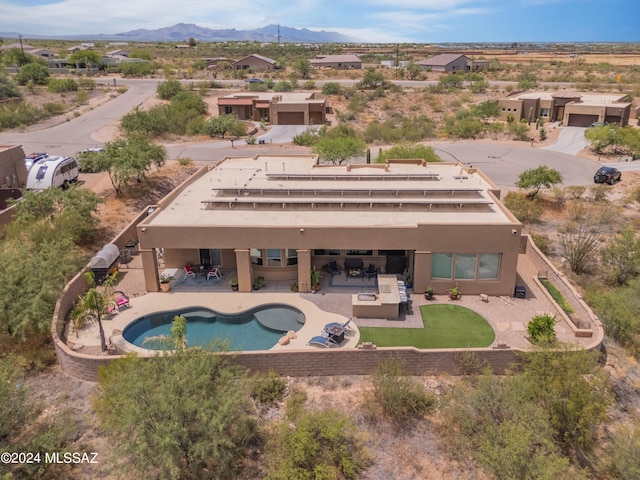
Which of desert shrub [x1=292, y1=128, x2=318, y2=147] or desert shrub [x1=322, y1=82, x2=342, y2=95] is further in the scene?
desert shrub [x1=322, y1=82, x2=342, y2=95]

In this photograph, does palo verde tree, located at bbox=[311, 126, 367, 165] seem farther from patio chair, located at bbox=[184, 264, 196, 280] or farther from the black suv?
the black suv

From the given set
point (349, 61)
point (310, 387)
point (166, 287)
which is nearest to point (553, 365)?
point (310, 387)

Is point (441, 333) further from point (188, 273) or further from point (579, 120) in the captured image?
point (579, 120)

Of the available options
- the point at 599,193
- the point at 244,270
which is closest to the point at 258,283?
the point at 244,270

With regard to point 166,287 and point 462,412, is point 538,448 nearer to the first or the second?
point 462,412

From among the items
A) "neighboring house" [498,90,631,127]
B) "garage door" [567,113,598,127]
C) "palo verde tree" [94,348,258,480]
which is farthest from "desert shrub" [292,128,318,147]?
"palo verde tree" [94,348,258,480]

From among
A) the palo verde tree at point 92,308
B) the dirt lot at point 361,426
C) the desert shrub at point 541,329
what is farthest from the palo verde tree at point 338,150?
the dirt lot at point 361,426

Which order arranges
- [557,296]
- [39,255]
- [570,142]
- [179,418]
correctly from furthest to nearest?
[570,142] < [557,296] < [39,255] < [179,418]
